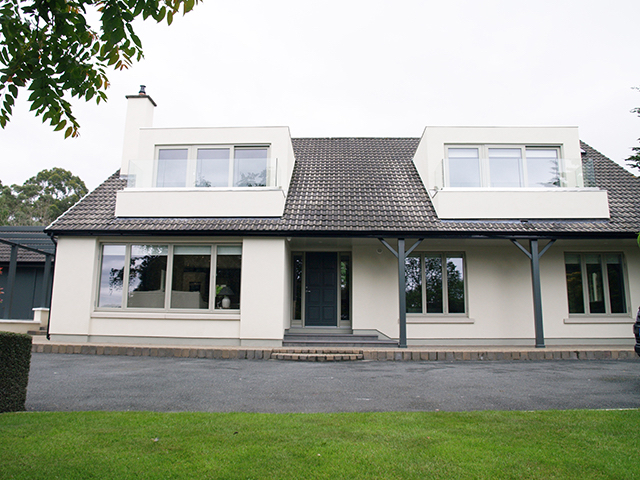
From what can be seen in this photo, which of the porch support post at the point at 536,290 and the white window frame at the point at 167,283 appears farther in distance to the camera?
the white window frame at the point at 167,283

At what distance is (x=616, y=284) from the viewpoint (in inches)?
523

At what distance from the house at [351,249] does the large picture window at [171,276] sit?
0.04m

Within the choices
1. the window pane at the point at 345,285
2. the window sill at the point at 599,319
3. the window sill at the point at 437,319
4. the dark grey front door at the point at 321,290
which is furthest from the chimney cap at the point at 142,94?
the window sill at the point at 599,319

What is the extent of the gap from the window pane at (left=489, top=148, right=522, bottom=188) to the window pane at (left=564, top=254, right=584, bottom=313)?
2.91 meters

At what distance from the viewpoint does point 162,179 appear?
1309 centimetres

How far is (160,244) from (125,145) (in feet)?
15.5

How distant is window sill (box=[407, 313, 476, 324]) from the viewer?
41.9ft

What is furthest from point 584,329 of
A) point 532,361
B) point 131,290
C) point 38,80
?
point 38,80

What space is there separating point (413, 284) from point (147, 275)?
25.8ft

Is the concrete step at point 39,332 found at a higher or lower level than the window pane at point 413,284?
lower

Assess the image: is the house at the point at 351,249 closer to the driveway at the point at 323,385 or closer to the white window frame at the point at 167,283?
the white window frame at the point at 167,283

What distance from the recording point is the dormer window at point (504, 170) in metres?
A: 13.0

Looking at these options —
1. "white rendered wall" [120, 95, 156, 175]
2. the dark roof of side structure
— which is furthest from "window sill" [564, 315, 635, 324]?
"white rendered wall" [120, 95, 156, 175]

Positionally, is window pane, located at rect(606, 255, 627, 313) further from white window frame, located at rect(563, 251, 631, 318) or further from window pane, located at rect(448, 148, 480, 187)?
window pane, located at rect(448, 148, 480, 187)
